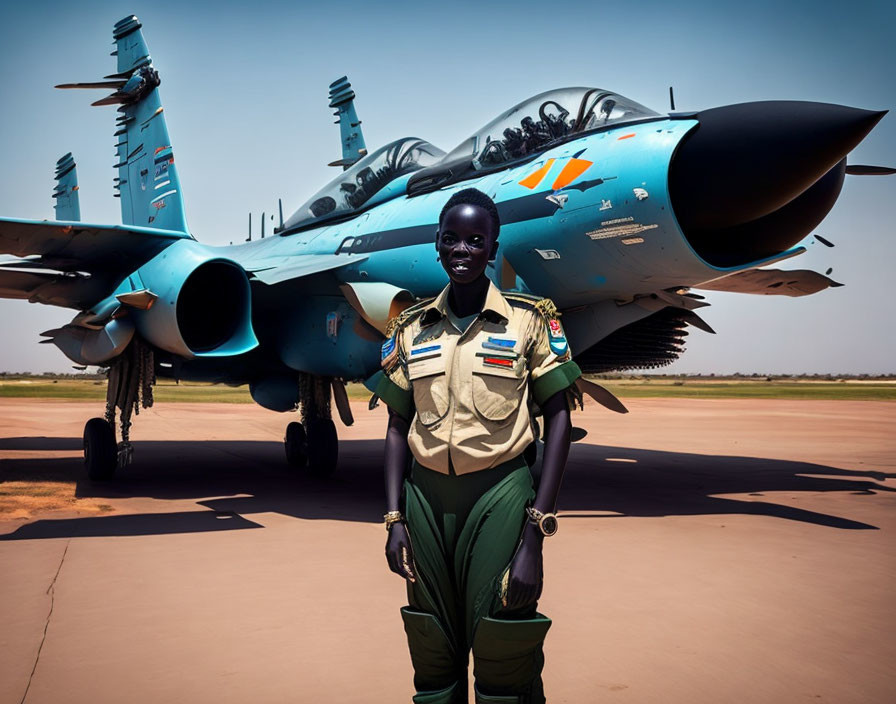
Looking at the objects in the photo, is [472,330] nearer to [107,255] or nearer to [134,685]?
[134,685]

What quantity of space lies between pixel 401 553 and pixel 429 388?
20.6 inches

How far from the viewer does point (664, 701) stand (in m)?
3.12

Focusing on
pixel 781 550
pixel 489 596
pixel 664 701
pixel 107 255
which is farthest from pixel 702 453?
pixel 489 596

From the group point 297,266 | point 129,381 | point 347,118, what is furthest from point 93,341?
point 347,118

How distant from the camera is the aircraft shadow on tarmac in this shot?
7.20 meters

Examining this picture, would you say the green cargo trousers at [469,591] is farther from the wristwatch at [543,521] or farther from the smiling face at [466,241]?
the smiling face at [466,241]

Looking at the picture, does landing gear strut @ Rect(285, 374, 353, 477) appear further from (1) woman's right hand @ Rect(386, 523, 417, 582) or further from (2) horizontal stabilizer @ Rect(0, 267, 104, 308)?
(1) woman's right hand @ Rect(386, 523, 417, 582)

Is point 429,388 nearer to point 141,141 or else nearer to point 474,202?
point 474,202

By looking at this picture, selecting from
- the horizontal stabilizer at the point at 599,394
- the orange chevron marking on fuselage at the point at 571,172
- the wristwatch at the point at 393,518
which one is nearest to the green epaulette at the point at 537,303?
the wristwatch at the point at 393,518

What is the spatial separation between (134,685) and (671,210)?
4514 millimetres

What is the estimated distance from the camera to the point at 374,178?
920 cm

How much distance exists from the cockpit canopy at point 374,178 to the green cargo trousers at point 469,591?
645 cm

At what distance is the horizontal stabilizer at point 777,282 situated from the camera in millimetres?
8711

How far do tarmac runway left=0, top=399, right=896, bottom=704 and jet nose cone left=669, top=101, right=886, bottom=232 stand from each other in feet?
8.18
